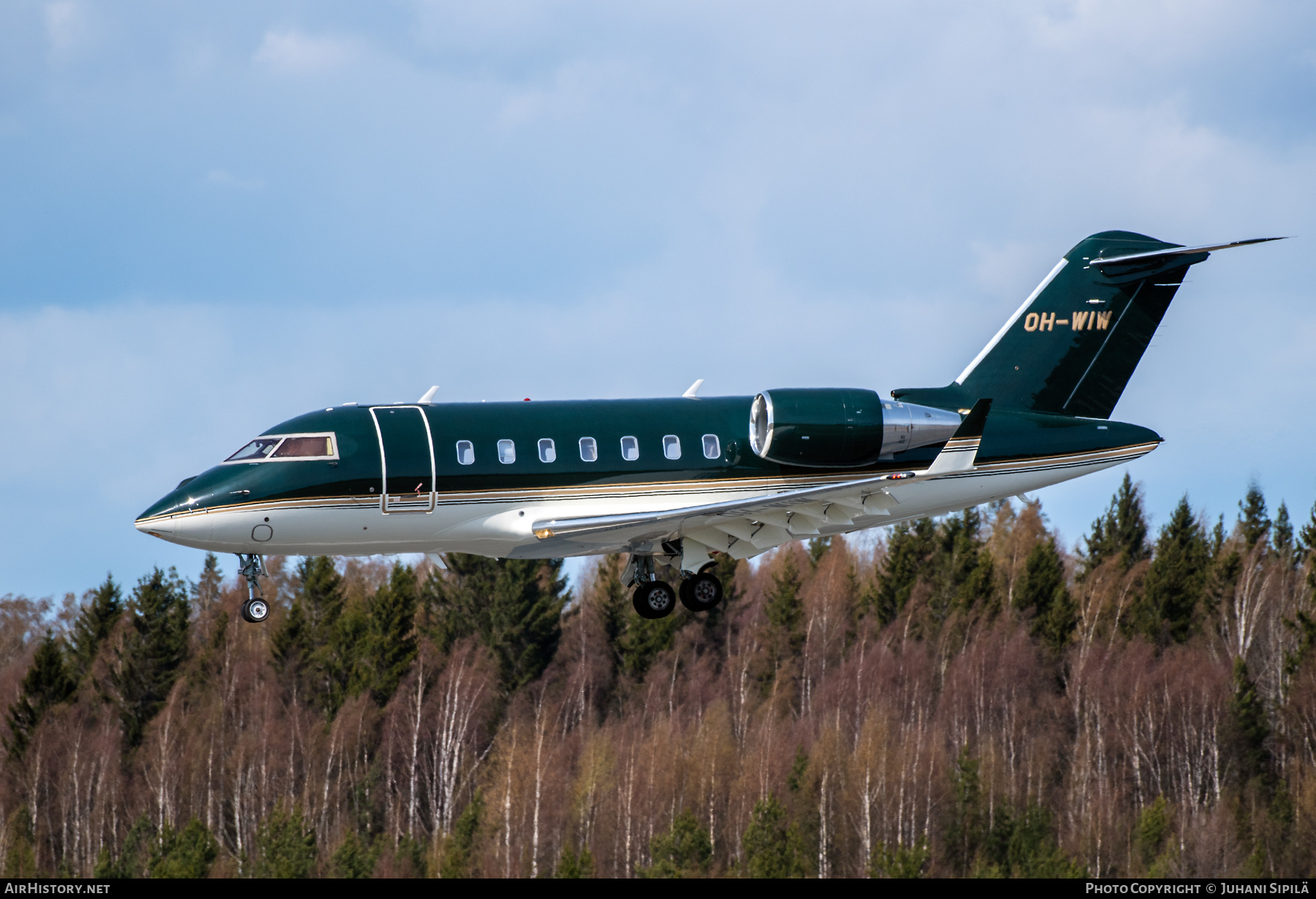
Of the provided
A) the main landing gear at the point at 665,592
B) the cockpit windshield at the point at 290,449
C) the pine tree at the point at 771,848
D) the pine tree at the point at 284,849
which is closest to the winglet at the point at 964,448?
the main landing gear at the point at 665,592

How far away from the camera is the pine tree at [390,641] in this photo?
2822 inches

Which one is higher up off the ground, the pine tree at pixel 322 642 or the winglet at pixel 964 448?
the winglet at pixel 964 448

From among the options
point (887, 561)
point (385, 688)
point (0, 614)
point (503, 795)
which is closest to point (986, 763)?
point (887, 561)

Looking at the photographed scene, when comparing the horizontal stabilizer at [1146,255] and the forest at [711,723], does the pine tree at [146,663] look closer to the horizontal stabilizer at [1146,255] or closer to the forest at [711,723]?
the forest at [711,723]

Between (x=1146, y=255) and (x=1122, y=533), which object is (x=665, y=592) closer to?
(x=1146, y=255)

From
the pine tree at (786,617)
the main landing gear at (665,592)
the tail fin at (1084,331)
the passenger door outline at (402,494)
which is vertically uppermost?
the tail fin at (1084,331)

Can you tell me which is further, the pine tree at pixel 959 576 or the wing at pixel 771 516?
the pine tree at pixel 959 576

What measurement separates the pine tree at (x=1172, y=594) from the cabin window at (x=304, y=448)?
54.7 metres

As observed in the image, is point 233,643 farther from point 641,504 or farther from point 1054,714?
point 641,504

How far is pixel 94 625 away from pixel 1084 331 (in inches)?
2190

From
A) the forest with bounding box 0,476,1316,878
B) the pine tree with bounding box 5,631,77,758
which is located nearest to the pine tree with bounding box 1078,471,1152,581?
the forest with bounding box 0,476,1316,878

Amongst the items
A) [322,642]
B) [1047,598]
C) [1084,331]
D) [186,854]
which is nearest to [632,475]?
[1084,331]

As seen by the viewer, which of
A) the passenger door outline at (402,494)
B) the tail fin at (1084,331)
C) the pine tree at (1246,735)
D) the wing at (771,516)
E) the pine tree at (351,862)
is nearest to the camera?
the wing at (771,516)

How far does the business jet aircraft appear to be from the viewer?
26.0 meters
